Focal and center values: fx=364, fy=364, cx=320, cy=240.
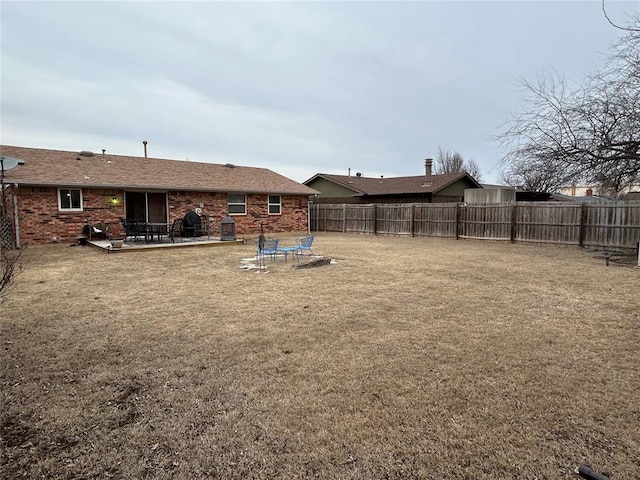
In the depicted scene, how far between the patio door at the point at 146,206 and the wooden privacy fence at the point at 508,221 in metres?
9.53

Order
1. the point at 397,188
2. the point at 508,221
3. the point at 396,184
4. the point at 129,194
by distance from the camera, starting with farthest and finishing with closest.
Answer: the point at 396,184 < the point at 397,188 < the point at 129,194 < the point at 508,221

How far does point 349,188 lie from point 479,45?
16.5 metres

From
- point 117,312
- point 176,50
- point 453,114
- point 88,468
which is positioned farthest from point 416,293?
point 453,114

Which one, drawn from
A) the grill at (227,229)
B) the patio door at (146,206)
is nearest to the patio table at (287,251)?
the grill at (227,229)

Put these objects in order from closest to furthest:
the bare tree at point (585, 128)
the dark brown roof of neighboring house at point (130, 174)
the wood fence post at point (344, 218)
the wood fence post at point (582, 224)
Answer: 1. the bare tree at point (585, 128)
2. the wood fence post at point (582, 224)
3. the dark brown roof of neighboring house at point (130, 174)
4. the wood fence post at point (344, 218)

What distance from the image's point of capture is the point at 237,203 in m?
→ 18.6

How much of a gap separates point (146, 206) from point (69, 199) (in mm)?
3301

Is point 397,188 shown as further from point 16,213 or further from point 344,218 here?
point 16,213

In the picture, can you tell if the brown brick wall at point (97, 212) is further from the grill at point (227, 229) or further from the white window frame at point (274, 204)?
the grill at point (227, 229)

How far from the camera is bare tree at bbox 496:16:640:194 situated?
9555 millimetres

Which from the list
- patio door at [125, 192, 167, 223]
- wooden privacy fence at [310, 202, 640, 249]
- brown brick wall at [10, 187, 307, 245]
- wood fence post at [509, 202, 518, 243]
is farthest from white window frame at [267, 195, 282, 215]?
wood fence post at [509, 202, 518, 243]

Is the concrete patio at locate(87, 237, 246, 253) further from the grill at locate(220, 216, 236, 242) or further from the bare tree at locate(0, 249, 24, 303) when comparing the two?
the bare tree at locate(0, 249, 24, 303)

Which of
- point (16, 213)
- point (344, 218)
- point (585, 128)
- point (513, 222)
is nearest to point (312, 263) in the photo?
point (585, 128)

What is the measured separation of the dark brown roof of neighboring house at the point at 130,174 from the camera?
13.5 meters
